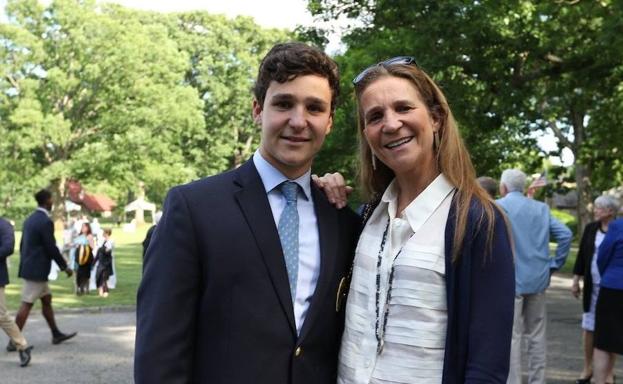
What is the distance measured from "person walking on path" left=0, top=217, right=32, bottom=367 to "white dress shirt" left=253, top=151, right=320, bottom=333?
7.01 meters

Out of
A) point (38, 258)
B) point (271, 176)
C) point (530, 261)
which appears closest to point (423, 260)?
point (271, 176)

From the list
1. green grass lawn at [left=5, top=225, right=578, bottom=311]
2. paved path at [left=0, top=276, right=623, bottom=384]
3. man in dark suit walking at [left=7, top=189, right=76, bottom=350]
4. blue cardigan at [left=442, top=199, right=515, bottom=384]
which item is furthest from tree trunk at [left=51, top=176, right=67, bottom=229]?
blue cardigan at [left=442, top=199, right=515, bottom=384]

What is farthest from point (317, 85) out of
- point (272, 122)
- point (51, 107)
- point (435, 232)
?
point (51, 107)

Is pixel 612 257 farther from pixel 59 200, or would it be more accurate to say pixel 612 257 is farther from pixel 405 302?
pixel 59 200

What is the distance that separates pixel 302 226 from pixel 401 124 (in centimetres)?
49

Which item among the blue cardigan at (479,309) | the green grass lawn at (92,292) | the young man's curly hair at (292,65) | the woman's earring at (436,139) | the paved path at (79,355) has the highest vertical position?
the young man's curly hair at (292,65)

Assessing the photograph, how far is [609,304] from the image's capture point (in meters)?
6.75

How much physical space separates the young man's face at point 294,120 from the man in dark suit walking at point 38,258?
25.9 feet

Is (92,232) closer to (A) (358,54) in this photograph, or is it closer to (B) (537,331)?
(A) (358,54)

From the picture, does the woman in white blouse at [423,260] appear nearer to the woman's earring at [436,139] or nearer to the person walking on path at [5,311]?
the woman's earring at [436,139]

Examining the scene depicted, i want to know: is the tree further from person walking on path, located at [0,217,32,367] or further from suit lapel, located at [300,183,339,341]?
suit lapel, located at [300,183,339,341]

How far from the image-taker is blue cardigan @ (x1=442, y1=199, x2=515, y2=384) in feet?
7.16

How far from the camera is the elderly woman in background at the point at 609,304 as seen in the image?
6.67 metres

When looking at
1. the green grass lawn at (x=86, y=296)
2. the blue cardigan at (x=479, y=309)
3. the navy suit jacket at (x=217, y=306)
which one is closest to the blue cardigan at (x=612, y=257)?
the blue cardigan at (x=479, y=309)
